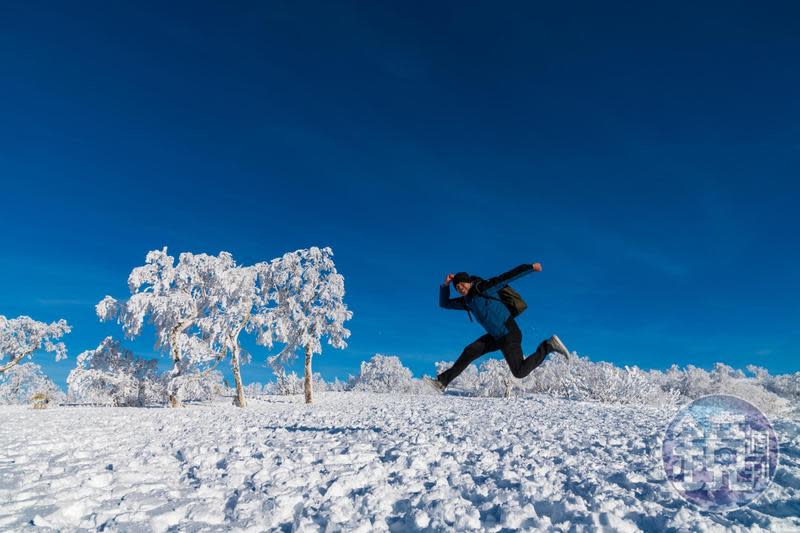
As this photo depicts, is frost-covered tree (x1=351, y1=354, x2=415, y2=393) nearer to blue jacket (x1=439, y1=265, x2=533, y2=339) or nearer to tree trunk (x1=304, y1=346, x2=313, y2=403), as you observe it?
tree trunk (x1=304, y1=346, x2=313, y2=403)

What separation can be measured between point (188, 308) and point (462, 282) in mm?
19157

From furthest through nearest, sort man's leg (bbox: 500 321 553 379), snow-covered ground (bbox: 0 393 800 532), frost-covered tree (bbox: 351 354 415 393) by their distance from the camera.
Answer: frost-covered tree (bbox: 351 354 415 393) < man's leg (bbox: 500 321 553 379) < snow-covered ground (bbox: 0 393 800 532)

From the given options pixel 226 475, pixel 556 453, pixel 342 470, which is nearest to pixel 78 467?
pixel 226 475

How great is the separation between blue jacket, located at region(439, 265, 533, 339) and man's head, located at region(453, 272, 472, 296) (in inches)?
3.2

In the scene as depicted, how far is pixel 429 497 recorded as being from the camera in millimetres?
4055

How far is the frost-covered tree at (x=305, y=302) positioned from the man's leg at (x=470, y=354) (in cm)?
1741

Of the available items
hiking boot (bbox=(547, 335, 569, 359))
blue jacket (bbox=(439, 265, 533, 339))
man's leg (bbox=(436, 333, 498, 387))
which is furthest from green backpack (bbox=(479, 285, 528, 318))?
hiking boot (bbox=(547, 335, 569, 359))

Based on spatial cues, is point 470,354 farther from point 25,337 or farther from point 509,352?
point 25,337

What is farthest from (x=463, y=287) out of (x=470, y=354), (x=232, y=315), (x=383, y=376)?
(x=383, y=376)

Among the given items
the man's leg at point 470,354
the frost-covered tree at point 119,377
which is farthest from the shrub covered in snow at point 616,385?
the frost-covered tree at point 119,377

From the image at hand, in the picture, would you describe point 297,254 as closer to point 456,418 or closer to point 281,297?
point 281,297

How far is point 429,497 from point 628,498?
184cm

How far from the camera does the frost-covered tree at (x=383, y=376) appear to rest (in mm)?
47062

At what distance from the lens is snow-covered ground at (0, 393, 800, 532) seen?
Result: 3522 millimetres
